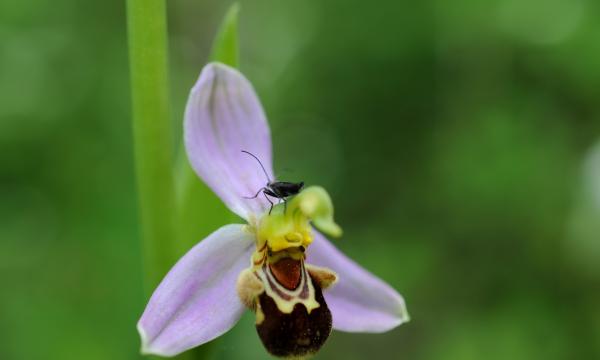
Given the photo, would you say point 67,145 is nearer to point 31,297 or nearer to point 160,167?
point 31,297

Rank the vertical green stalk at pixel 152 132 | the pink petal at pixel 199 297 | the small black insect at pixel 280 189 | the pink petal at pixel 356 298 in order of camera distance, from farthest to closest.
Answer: the pink petal at pixel 356 298 → the small black insect at pixel 280 189 → the vertical green stalk at pixel 152 132 → the pink petal at pixel 199 297

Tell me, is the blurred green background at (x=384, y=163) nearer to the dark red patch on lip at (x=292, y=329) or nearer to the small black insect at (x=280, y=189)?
the small black insect at (x=280, y=189)

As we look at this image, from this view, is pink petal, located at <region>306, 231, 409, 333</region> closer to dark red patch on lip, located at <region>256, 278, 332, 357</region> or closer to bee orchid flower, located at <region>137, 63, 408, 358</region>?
bee orchid flower, located at <region>137, 63, 408, 358</region>

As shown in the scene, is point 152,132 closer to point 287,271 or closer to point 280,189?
point 280,189

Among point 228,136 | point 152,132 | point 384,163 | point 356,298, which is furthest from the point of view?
point 384,163

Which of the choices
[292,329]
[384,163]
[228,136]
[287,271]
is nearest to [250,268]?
[287,271]

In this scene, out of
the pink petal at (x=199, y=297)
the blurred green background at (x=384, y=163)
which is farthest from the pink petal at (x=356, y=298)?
the blurred green background at (x=384, y=163)
